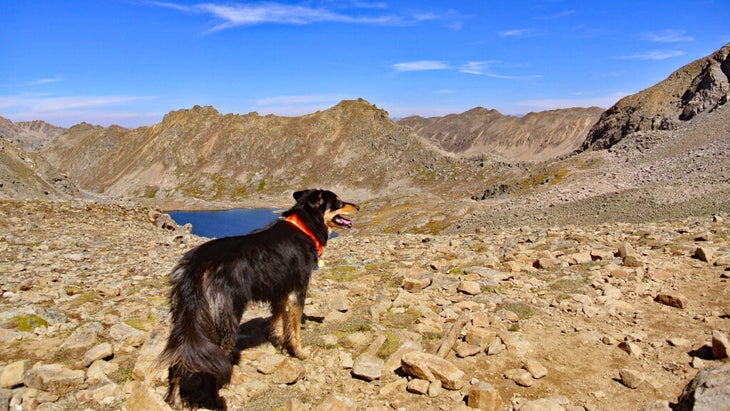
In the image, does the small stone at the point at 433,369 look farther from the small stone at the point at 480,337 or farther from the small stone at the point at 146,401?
the small stone at the point at 146,401

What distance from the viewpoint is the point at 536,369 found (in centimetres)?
697

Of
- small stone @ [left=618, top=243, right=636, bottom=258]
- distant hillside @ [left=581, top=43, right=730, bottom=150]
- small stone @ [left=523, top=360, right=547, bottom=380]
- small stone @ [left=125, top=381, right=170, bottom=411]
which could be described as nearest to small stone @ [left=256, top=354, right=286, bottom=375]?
small stone @ [left=125, top=381, right=170, bottom=411]

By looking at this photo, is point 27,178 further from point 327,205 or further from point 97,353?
point 327,205

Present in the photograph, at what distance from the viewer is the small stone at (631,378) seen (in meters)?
6.48

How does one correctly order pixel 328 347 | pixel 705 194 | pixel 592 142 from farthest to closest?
pixel 592 142 < pixel 705 194 < pixel 328 347

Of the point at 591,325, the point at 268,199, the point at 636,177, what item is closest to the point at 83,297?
the point at 591,325

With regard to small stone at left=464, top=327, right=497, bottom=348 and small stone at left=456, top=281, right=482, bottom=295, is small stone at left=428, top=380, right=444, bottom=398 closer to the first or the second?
small stone at left=464, top=327, right=497, bottom=348

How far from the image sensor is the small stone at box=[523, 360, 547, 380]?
273 inches

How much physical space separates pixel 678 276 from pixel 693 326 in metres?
3.50

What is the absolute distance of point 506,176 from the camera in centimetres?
11906

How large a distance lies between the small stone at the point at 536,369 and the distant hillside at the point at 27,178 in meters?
35.4

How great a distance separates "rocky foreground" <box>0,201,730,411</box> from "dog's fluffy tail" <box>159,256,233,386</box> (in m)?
0.76

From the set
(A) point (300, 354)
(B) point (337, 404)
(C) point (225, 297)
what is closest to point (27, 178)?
(A) point (300, 354)

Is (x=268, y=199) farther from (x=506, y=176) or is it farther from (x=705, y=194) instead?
(x=705, y=194)
